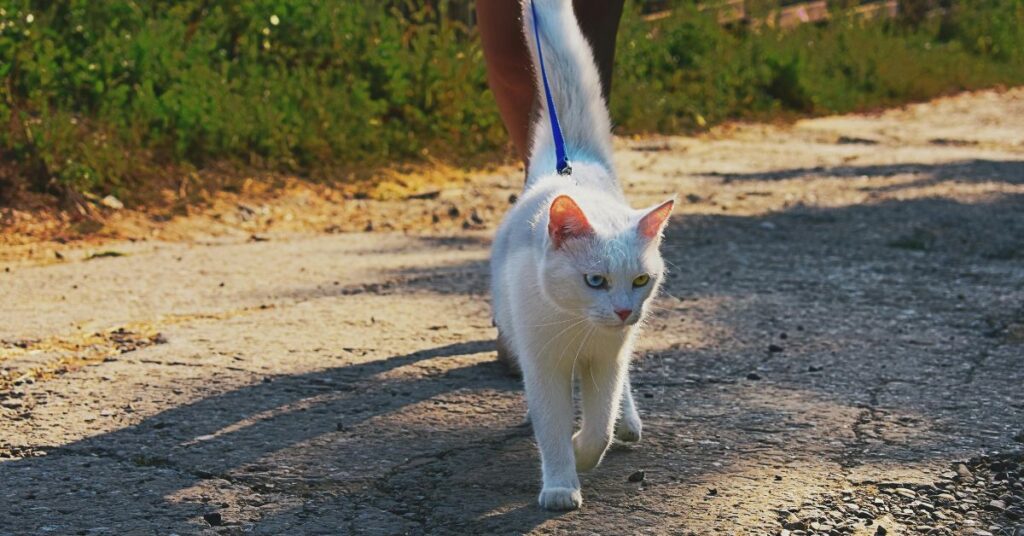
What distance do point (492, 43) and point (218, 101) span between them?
2.66 m

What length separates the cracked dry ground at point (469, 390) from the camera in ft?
8.16

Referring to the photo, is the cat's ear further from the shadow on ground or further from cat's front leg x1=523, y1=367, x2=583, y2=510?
the shadow on ground

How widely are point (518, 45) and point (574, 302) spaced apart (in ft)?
3.93

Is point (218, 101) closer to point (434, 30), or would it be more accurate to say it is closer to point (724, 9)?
point (434, 30)

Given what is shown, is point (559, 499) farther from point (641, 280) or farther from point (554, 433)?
point (641, 280)

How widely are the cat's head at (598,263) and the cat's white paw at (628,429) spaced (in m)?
0.40

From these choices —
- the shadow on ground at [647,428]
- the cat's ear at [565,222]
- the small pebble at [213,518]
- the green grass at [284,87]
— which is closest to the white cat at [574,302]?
the cat's ear at [565,222]

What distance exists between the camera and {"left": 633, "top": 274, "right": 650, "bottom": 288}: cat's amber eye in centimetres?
250

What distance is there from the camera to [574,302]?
97.7 inches

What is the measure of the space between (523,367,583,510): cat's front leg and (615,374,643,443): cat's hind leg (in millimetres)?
265

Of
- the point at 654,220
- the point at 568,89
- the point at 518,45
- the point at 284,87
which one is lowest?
the point at 654,220

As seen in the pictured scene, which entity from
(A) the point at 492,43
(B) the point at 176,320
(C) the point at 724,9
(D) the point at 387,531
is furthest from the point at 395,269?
(C) the point at 724,9

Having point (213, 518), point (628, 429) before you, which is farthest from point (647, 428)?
point (213, 518)

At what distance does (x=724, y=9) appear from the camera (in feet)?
30.6
